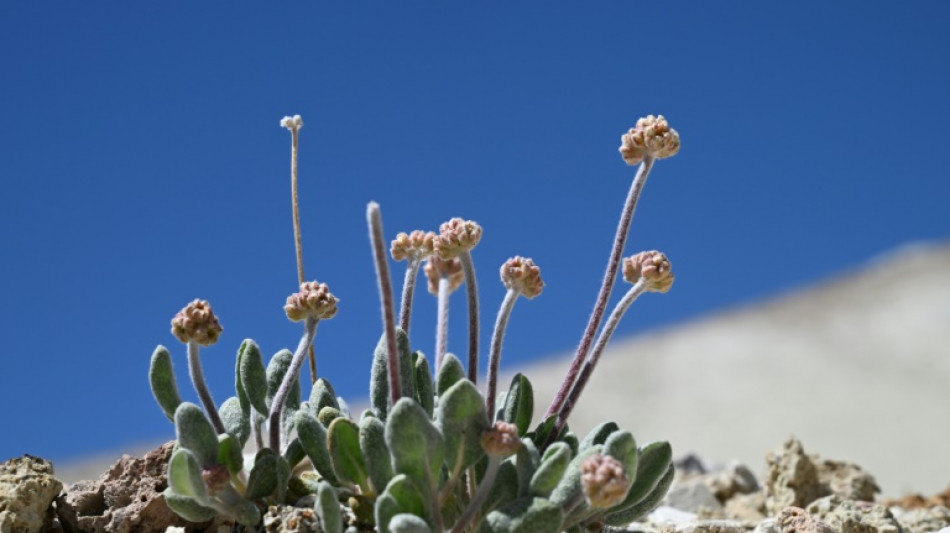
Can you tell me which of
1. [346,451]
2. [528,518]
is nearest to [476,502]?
[528,518]

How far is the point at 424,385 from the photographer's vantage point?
12.5 feet

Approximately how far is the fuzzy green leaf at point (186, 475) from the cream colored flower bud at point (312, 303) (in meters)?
0.57

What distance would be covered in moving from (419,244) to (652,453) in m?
1.09

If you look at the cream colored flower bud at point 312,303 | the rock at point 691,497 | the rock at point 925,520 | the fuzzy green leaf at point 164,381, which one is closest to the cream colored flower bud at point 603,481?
the cream colored flower bud at point 312,303

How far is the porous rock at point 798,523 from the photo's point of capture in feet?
13.4

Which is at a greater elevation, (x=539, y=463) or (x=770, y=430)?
(x=770, y=430)

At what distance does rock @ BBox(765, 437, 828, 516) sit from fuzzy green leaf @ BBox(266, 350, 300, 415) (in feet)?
9.96

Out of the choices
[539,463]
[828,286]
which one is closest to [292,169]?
[539,463]

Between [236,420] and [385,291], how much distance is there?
0.92 meters

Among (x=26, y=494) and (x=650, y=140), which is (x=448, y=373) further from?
(x=26, y=494)

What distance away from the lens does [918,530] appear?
5.21m

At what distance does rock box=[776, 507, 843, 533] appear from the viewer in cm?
408

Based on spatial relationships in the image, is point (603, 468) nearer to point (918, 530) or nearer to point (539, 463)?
point (539, 463)

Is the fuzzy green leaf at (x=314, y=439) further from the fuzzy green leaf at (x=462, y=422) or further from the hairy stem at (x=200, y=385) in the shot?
the fuzzy green leaf at (x=462, y=422)
